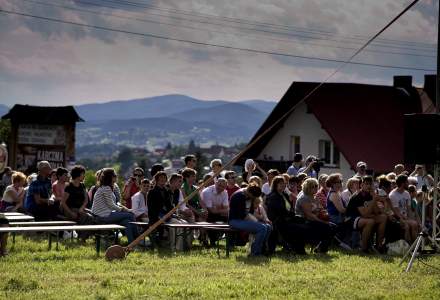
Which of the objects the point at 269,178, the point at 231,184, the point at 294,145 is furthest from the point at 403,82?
the point at 231,184

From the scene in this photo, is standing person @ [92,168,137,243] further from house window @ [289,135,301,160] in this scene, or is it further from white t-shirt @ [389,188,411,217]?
house window @ [289,135,301,160]

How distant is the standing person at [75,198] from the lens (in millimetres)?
15430

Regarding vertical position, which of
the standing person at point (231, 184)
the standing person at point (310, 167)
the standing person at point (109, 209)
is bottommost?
the standing person at point (109, 209)

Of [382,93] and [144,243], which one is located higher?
[382,93]

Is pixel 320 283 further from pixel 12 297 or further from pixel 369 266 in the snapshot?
pixel 12 297

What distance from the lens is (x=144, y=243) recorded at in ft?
48.9

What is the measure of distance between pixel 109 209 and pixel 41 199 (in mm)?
1621

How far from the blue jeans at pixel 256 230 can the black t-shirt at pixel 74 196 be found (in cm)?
292

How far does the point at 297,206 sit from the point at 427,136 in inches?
146

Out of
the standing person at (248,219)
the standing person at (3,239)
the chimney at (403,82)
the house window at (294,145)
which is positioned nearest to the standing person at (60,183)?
the standing person at (3,239)

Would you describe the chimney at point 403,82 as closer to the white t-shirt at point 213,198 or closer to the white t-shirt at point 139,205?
the white t-shirt at point 213,198

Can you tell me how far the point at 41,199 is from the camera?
52.5 ft

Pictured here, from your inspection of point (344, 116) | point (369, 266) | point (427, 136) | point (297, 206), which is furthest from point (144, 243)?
point (344, 116)

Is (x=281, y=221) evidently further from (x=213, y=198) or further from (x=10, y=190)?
(x=10, y=190)
